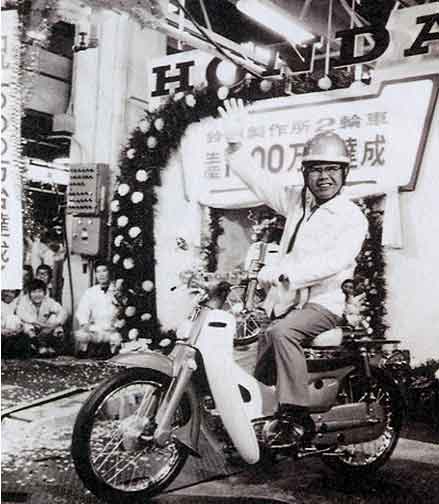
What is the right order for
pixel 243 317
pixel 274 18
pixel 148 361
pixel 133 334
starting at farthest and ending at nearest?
pixel 133 334 < pixel 274 18 < pixel 243 317 < pixel 148 361

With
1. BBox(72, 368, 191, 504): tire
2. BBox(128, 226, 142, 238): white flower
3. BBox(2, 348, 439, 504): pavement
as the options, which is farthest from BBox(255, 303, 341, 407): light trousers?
BBox(128, 226, 142, 238): white flower

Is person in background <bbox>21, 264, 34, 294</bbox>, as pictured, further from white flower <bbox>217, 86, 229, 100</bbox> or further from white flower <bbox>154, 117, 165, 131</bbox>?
white flower <bbox>217, 86, 229, 100</bbox>

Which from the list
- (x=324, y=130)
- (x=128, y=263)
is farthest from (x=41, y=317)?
(x=324, y=130)

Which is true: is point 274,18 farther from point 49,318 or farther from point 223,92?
point 49,318

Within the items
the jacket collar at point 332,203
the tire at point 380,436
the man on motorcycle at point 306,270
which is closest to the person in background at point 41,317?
the man on motorcycle at point 306,270

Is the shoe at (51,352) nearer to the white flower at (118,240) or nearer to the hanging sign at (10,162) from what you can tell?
the hanging sign at (10,162)

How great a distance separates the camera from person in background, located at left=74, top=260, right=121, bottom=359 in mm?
3541

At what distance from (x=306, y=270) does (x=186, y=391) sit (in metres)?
0.76

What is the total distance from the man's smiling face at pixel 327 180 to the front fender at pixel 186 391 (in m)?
1.04

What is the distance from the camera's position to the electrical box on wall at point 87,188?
3.54 meters

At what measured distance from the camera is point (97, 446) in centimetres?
306

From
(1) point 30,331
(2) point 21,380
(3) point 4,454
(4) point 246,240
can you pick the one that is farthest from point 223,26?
(3) point 4,454

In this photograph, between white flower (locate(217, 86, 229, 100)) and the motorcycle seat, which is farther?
white flower (locate(217, 86, 229, 100))

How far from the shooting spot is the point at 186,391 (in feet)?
10.0
